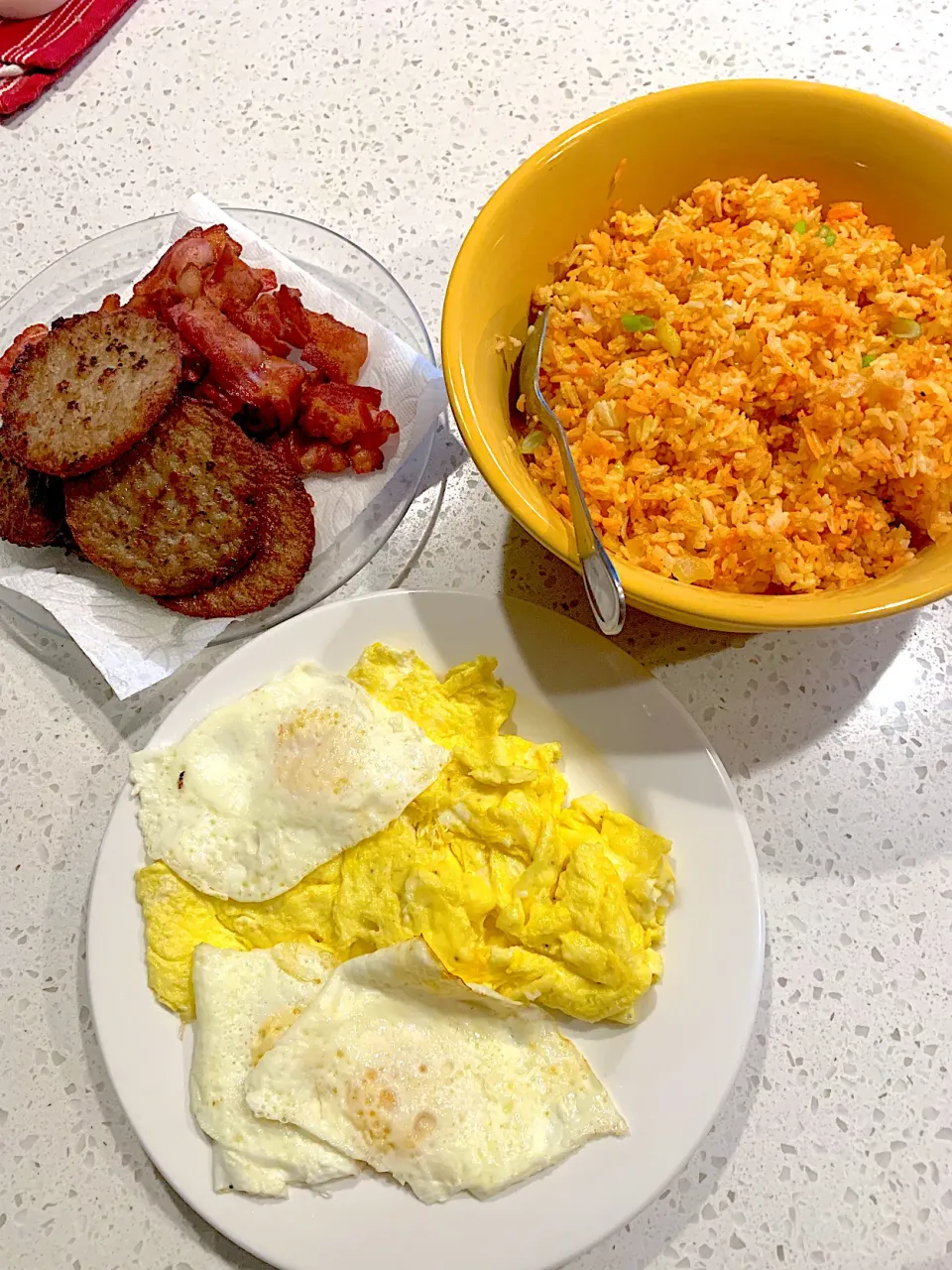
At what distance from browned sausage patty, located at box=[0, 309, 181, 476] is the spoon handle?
2.19 ft

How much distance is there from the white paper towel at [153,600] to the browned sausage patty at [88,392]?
180 mm

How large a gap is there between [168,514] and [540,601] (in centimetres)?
58

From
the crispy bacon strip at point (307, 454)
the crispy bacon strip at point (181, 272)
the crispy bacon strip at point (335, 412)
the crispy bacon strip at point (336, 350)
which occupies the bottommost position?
the crispy bacon strip at point (307, 454)

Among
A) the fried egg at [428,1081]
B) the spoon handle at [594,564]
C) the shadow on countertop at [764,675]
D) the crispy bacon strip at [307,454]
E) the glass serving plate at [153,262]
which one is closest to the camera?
the spoon handle at [594,564]

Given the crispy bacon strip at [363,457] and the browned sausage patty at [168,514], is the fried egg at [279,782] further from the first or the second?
the crispy bacon strip at [363,457]

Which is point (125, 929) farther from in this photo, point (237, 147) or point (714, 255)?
point (237, 147)

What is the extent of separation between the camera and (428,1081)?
4.05 feet

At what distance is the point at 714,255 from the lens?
124cm

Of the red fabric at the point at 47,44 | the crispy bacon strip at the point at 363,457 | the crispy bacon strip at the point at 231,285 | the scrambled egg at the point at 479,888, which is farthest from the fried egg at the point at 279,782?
the red fabric at the point at 47,44

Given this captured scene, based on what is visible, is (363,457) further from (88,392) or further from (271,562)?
(88,392)

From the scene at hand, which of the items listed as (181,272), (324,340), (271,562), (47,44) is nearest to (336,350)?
(324,340)

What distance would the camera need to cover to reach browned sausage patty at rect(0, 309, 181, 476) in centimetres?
142

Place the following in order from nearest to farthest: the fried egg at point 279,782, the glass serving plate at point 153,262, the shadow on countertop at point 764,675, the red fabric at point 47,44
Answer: the fried egg at point 279,782 → the shadow on countertop at point 764,675 → the glass serving plate at point 153,262 → the red fabric at point 47,44

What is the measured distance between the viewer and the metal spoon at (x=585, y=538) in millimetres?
1071
